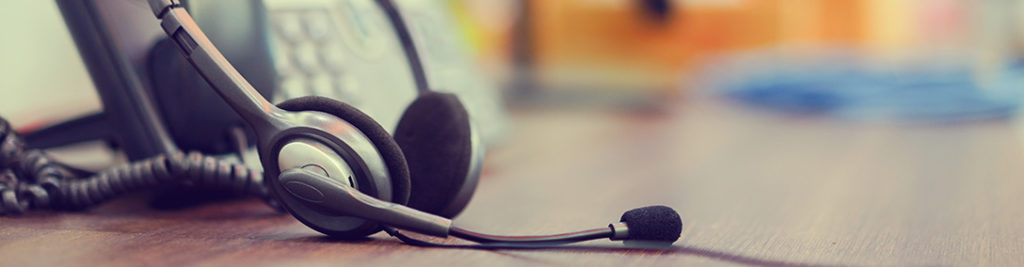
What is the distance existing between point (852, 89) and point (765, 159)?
75 centimetres

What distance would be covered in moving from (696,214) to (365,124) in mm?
202

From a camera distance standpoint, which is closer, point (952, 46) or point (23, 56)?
→ point (23, 56)

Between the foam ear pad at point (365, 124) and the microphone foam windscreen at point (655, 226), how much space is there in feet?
0.35

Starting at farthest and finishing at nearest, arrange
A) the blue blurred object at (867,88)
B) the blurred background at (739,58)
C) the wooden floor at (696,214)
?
the blurred background at (739,58) → the blue blurred object at (867,88) → the wooden floor at (696,214)

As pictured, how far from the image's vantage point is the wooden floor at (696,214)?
0.34 metres

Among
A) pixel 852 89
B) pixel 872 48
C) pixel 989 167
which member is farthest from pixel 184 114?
pixel 872 48

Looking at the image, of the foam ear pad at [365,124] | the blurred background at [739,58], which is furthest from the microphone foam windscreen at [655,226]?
the blurred background at [739,58]

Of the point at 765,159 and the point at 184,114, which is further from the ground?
the point at 184,114

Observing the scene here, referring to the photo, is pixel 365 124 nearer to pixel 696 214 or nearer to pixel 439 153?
pixel 439 153

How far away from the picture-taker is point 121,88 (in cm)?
45

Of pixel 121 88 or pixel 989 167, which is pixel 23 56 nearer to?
pixel 121 88

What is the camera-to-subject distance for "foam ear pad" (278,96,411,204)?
353 millimetres

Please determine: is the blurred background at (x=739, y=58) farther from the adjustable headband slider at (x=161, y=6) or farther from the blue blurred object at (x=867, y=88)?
the adjustable headband slider at (x=161, y=6)

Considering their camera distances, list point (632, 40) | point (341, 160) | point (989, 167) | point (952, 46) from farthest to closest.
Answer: point (952, 46) < point (632, 40) < point (989, 167) < point (341, 160)
